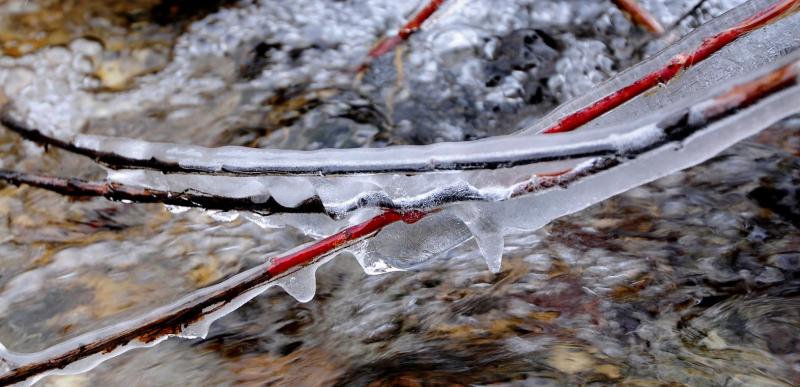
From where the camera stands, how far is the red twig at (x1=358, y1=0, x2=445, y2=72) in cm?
260

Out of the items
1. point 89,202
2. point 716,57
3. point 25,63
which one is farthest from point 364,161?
point 25,63

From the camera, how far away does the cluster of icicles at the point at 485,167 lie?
60cm

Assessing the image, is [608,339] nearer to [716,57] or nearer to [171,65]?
[716,57]

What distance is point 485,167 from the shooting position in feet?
2.12

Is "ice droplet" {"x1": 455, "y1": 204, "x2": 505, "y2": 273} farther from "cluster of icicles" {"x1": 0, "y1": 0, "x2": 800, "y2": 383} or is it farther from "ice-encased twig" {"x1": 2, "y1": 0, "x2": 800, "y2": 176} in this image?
"ice-encased twig" {"x1": 2, "y1": 0, "x2": 800, "y2": 176}

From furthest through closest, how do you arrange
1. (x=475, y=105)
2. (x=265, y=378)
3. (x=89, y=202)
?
(x=475, y=105) < (x=89, y=202) < (x=265, y=378)

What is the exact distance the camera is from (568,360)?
127cm

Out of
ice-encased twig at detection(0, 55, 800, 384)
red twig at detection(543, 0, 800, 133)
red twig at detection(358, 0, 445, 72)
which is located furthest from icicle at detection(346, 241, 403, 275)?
red twig at detection(358, 0, 445, 72)

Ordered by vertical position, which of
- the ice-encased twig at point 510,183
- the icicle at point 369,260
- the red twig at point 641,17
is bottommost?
the icicle at point 369,260

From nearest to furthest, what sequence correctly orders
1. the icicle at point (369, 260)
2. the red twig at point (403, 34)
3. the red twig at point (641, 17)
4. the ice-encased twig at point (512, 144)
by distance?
the ice-encased twig at point (512, 144) → the icicle at point (369, 260) → the red twig at point (403, 34) → the red twig at point (641, 17)

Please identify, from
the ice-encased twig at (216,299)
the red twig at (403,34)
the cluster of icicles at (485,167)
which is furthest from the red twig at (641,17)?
the ice-encased twig at (216,299)

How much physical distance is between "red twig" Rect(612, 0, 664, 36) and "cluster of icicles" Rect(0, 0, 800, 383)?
178 cm

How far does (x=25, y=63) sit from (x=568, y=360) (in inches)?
99.5

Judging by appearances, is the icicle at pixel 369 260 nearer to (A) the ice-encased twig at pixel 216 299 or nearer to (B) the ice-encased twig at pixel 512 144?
(A) the ice-encased twig at pixel 216 299
